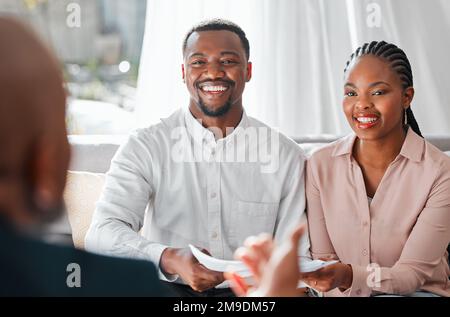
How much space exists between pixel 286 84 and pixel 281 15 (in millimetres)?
253

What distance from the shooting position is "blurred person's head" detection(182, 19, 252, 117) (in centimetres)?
170

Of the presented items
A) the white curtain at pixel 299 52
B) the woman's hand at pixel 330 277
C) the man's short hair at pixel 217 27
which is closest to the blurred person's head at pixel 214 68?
the man's short hair at pixel 217 27

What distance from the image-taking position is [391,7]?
2.37 m

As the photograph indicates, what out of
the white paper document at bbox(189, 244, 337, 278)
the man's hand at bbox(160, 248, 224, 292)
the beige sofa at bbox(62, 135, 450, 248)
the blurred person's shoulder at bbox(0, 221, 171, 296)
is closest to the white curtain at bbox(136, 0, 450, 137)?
the beige sofa at bbox(62, 135, 450, 248)

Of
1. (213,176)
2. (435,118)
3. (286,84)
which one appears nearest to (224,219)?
(213,176)

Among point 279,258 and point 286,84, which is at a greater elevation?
point 286,84

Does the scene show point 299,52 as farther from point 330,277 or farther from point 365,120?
point 330,277

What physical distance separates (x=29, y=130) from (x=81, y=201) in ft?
4.35

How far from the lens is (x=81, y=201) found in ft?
5.85

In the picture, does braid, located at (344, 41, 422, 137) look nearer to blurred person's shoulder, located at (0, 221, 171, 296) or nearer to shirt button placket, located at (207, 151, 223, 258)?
shirt button placket, located at (207, 151, 223, 258)

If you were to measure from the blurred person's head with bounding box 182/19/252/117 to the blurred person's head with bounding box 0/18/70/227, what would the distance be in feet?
3.91
